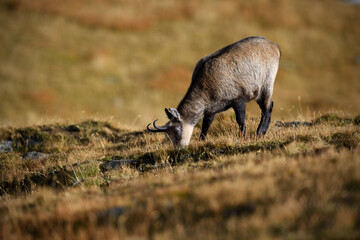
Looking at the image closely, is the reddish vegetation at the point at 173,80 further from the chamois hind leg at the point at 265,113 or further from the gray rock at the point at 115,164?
the gray rock at the point at 115,164

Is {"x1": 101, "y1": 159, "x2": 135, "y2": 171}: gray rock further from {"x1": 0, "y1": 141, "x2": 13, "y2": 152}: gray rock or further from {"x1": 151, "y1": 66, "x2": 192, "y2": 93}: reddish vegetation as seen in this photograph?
{"x1": 151, "y1": 66, "x2": 192, "y2": 93}: reddish vegetation

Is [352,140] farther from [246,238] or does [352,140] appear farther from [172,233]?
[172,233]

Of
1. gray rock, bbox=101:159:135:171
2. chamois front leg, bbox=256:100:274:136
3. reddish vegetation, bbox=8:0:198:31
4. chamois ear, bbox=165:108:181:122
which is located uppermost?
reddish vegetation, bbox=8:0:198:31

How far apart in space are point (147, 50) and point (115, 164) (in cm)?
2479

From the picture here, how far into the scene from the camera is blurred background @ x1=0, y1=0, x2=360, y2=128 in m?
22.3

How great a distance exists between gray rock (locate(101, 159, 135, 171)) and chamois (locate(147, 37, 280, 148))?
109cm

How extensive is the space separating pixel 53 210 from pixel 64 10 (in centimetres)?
3492

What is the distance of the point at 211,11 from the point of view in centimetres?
3650

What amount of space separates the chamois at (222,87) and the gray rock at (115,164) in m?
1.09

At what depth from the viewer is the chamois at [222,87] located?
756 cm

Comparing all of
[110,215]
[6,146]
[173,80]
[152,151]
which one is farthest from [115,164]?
[173,80]

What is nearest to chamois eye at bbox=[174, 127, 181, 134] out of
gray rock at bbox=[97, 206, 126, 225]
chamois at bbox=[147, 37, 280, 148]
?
chamois at bbox=[147, 37, 280, 148]

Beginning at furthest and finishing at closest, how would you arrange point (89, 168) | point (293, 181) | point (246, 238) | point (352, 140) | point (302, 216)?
point (89, 168) → point (352, 140) → point (293, 181) → point (302, 216) → point (246, 238)

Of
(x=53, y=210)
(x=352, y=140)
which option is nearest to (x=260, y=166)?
(x=352, y=140)
